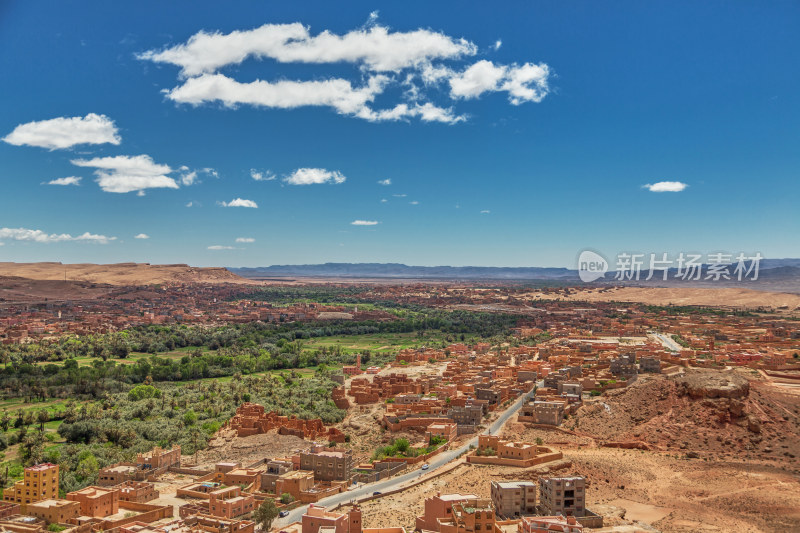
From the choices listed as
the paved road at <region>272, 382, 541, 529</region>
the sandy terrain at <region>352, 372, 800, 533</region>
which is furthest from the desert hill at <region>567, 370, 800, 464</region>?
the paved road at <region>272, 382, 541, 529</region>

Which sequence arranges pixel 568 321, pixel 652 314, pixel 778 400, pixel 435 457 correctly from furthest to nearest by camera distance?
pixel 652 314 → pixel 568 321 → pixel 778 400 → pixel 435 457

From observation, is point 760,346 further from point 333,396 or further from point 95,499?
point 95,499

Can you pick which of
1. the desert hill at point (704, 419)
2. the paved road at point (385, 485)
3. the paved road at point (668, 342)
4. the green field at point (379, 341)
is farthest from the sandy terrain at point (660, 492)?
the green field at point (379, 341)

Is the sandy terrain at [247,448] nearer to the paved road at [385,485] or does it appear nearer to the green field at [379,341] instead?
the paved road at [385,485]

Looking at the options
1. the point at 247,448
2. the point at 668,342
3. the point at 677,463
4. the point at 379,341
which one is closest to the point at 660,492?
the point at 677,463

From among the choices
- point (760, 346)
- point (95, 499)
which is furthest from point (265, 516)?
point (760, 346)

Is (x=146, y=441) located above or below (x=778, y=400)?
below
